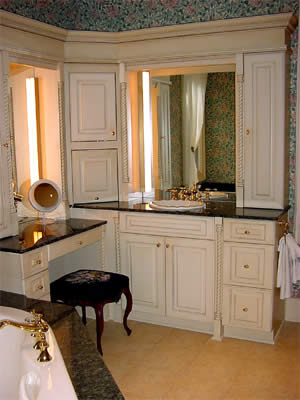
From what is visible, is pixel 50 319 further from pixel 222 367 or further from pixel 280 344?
pixel 280 344

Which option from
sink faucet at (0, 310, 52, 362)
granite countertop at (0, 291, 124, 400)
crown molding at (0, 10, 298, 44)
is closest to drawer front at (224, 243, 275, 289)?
granite countertop at (0, 291, 124, 400)

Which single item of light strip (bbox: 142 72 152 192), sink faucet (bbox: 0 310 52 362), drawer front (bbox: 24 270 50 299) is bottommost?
drawer front (bbox: 24 270 50 299)

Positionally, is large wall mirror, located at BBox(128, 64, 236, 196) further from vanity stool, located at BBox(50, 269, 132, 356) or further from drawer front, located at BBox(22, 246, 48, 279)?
drawer front, located at BBox(22, 246, 48, 279)

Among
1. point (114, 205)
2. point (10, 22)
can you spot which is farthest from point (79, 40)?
point (114, 205)

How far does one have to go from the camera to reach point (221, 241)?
3287 millimetres

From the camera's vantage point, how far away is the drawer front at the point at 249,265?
317 cm

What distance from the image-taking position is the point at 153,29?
3.53 metres

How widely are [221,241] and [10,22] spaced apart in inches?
74.4

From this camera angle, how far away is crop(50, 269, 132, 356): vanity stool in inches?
121

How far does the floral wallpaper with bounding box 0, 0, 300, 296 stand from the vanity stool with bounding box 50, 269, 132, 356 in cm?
132

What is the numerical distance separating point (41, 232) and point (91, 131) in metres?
0.92

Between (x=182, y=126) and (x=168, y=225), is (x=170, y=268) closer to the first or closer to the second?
(x=168, y=225)

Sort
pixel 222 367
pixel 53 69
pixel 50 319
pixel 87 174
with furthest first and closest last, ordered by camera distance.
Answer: pixel 87 174 → pixel 53 69 → pixel 222 367 → pixel 50 319

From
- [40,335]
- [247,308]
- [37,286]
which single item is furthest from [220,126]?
[40,335]
